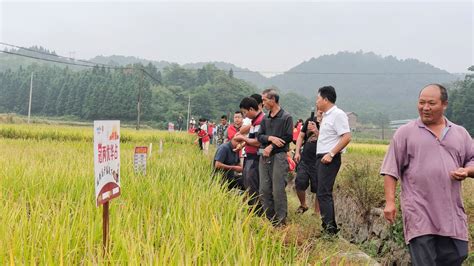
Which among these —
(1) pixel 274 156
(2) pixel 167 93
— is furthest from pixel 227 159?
(2) pixel 167 93

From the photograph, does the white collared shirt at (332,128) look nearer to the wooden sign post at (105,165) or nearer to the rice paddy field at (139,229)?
the rice paddy field at (139,229)

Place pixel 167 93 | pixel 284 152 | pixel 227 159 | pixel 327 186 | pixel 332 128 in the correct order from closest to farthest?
pixel 327 186, pixel 332 128, pixel 284 152, pixel 227 159, pixel 167 93

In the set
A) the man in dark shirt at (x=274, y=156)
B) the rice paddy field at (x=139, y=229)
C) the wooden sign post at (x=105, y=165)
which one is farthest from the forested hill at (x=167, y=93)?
the wooden sign post at (x=105, y=165)

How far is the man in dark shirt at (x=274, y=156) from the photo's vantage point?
13.3 feet

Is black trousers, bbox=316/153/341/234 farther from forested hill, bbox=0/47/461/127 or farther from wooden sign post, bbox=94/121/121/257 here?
forested hill, bbox=0/47/461/127

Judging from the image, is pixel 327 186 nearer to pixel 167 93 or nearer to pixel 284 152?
pixel 284 152

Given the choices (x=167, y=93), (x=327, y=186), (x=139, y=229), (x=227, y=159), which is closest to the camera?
(x=139, y=229)

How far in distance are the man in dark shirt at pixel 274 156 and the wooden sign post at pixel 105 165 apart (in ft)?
6.25

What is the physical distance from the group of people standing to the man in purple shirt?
3.96 ft

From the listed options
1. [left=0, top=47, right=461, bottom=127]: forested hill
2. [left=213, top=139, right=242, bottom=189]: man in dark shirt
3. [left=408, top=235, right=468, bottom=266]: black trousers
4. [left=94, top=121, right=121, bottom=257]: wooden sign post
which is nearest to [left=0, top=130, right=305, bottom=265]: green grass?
[left=94, top=121, right=121, bottom=257]: wooden sign post

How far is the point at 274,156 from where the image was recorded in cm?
411

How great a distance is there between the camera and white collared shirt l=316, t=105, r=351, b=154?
153 inches

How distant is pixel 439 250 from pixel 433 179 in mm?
413

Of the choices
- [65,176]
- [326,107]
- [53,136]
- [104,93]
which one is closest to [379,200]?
[326,107]
